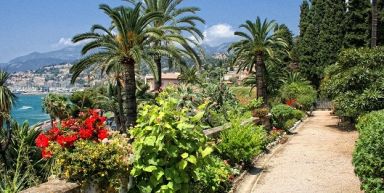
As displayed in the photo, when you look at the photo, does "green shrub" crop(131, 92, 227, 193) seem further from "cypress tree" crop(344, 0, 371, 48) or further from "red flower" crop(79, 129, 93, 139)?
"cypress tree" crop(344, 0, 371, 48)

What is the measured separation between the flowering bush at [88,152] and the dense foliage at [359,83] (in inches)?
753

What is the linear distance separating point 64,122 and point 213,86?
19870 mm

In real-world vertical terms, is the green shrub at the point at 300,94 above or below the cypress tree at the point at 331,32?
below

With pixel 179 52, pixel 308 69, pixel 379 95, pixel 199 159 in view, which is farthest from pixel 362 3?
pixel 199 159

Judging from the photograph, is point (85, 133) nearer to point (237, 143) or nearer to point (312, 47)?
point (237, 143)

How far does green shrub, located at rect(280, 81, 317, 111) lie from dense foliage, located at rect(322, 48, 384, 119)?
16546mm

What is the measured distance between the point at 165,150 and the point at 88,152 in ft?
3.48

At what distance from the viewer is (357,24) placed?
4753cm

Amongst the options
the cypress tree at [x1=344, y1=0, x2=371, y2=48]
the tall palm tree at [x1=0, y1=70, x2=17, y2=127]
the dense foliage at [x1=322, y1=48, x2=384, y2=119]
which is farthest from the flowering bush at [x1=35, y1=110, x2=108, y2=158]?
the cypress tree at [x1=344, y1=0, x2=371, y2=48]

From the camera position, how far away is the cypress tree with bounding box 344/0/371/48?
4653cm

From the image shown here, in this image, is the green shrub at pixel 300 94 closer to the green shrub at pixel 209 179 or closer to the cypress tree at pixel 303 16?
the cypress tree at pixel 303 16

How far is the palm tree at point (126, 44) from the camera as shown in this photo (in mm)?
18047

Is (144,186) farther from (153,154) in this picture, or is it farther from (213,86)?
(213,86)

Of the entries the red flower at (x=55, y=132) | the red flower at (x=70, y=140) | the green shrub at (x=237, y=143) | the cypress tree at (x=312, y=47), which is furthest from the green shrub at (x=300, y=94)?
the red flower at (x=70, y=140)
